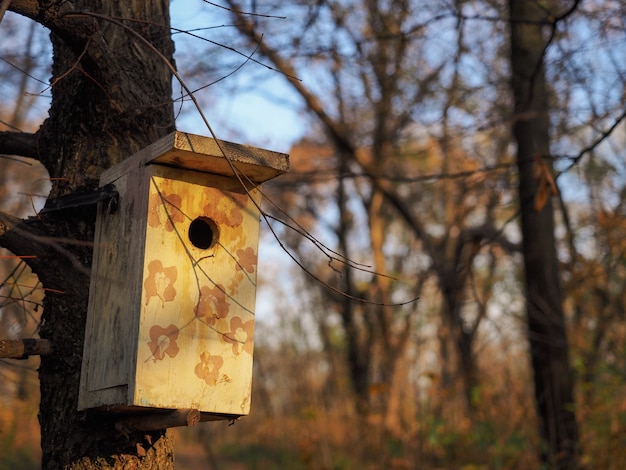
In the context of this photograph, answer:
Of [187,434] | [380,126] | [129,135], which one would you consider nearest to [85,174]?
[129,135]

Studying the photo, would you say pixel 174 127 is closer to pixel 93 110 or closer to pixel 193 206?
pixel 93 110

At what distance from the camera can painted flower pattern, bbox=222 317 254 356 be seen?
9.61 ft

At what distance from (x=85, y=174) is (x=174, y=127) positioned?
454mm

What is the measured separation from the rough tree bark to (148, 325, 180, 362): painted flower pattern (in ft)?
1.22

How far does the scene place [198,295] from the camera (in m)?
2.87

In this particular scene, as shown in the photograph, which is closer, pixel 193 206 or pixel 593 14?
pixel 193 206

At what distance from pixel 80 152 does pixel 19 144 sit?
0.33 metres

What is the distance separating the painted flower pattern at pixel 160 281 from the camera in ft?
8.94

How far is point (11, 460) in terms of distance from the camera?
27.3ft

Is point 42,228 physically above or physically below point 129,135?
below

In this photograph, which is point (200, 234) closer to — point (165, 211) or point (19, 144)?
point (165, 211)

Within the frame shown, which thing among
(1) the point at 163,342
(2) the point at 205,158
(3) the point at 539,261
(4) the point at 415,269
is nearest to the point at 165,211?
(2) the point at 205,158

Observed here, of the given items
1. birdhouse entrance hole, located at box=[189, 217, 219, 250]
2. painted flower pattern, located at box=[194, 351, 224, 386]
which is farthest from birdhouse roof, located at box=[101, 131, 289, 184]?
painted flower pattern, located at box=[194, 351, 224, 386]

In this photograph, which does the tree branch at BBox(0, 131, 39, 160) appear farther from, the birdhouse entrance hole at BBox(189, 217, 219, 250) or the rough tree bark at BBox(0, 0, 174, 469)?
the birdhouse entrance hole at BBox(189, 217, 219, 250)
